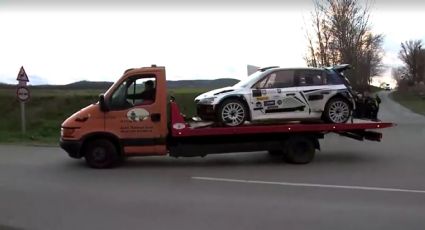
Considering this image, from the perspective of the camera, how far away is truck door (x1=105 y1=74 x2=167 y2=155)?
1252 centimetres

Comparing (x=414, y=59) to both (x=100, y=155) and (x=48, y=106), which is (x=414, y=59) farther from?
(x=100, y=155)

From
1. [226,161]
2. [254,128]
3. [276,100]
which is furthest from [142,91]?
[276,100]

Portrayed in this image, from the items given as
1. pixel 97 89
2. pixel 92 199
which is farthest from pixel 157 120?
pixel 97 89

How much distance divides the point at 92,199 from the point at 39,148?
370 inches

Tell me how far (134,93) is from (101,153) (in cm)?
155

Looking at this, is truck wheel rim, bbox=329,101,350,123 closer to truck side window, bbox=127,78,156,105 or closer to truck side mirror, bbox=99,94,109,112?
truck side window, bbox=127,78,156,105

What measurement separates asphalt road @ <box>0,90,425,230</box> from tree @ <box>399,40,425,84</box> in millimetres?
99670

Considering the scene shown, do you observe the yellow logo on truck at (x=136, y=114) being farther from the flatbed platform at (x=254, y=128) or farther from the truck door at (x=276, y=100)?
the truck door at (x=276, y=100)

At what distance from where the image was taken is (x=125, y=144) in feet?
41.3

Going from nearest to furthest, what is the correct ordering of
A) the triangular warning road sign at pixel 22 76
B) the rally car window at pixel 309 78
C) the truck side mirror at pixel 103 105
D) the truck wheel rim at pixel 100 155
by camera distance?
the truck side mirror at pixel 103 105, the truck wheel rim at pixel 100 155, the rally car window at pixel 309 78, the triangular warning road sign at pixel 22 76

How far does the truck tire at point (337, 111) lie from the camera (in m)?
13.1

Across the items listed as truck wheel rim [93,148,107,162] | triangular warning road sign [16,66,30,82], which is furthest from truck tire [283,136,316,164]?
triangular warning road sign [16,66,30,82]

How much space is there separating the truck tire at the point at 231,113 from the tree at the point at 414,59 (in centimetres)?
9992

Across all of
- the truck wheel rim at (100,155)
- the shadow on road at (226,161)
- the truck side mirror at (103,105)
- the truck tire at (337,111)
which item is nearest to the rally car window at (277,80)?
the truck tire at (337,111)
